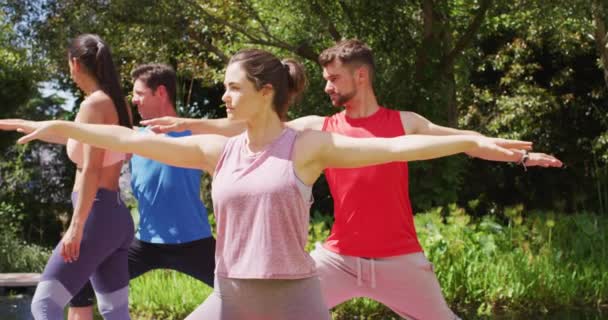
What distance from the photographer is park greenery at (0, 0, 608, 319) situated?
913 cm

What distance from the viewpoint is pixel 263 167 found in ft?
11.5

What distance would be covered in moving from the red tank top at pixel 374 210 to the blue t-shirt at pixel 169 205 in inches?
31.4

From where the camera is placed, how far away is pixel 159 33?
11898mm

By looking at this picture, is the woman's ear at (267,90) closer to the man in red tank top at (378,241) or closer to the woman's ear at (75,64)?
the man in red tank top at (378,241)

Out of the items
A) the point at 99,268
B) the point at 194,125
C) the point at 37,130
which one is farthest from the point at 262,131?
the point at 99,268

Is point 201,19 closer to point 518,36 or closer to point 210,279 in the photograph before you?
point 518,36

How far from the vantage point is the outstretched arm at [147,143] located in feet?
11.7

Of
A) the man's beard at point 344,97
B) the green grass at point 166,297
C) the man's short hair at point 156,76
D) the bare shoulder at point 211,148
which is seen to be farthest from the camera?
the green grass at point 166,297

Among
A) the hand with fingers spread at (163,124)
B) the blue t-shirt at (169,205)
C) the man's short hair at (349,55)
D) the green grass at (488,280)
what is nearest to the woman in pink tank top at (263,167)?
the hand with fingers spread at (163,124)

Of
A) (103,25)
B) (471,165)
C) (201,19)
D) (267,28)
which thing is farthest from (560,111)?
(103,25)

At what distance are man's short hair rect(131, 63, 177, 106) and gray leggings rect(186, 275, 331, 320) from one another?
7.06 ft

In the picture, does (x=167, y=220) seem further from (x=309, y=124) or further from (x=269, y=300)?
(x=269, y=300)

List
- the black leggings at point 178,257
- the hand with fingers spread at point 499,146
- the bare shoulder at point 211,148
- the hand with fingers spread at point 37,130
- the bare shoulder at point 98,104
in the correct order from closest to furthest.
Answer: the hand with fingers spread at point 499,146, the hand with fingers spread at point 37,130, the bare shoulder at point 211,148, the bare shoulder at point 98,104, the black leggings at point 178,257

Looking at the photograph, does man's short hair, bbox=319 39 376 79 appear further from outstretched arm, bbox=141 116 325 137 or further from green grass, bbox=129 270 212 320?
green grass, bbox=129 270 212 320
